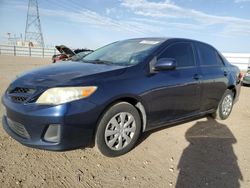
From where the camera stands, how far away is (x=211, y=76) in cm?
451

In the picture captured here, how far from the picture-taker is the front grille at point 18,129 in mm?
2820

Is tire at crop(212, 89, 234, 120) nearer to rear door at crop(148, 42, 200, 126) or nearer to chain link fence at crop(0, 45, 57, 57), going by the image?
rear door at crop(148, 42, 200, 126)

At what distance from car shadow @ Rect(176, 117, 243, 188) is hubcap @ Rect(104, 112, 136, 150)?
777mm

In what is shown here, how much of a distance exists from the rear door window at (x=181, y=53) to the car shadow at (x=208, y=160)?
1.24 metres

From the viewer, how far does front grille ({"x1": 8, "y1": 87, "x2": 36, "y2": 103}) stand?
2.79 metres

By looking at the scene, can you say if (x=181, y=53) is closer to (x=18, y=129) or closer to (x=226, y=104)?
(x=226, y=104)

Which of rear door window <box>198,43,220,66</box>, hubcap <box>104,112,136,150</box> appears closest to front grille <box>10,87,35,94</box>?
hubcap <box>104,112,136,150</box>

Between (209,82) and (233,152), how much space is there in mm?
1354

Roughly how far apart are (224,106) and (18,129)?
4074 mm

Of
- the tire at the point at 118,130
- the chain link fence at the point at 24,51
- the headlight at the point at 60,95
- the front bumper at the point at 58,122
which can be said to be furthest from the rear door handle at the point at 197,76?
the chain link fence at the point at 24,51

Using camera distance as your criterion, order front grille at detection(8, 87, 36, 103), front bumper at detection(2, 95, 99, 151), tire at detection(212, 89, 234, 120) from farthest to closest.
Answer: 1. tire at detection(212, 89, 234, 120)
2. front grille at detection(8, 87, 36, 103)
3. front bumper at detection(2, 95, 99, 151)

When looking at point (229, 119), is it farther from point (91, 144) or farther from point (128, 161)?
point (91, 144)

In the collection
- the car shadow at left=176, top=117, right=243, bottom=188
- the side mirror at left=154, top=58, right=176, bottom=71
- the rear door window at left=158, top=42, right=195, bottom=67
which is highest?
the rear door window at left=158, top=42, right=195, bottom=67

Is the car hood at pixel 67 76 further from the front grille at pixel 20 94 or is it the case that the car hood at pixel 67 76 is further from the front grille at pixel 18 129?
the front grille at pixel 18 129
